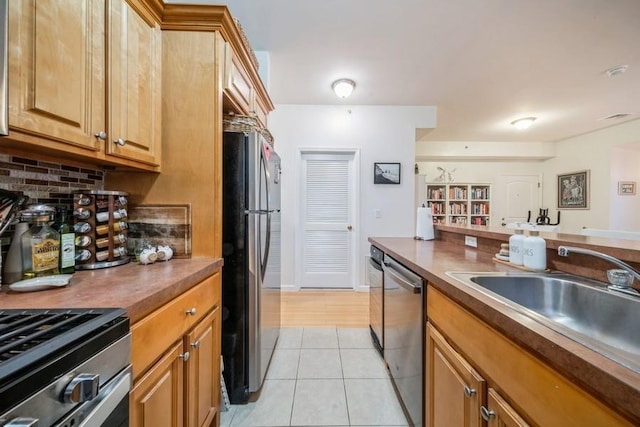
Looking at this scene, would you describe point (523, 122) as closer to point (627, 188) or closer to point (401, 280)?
point (627, 188)

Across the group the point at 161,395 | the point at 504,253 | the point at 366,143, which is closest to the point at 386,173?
the point at 366,143

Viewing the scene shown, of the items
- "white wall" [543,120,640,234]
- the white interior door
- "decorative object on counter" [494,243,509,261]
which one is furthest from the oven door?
the white interior door

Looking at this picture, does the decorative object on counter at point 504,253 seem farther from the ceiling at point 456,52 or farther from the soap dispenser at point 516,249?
the ceiling at point 456,52

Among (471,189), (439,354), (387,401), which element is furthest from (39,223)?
(471,189)

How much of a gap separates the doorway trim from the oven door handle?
3.14 meters

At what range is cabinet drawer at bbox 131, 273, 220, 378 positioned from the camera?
0.76 metres

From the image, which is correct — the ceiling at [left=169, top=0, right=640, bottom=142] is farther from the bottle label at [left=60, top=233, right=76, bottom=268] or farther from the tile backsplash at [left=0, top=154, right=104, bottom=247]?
the bottle label at [left=60, top=233, right=76, bottom=268]

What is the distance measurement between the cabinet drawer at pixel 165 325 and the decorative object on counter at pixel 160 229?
29 cm

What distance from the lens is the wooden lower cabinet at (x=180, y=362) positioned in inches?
30.8

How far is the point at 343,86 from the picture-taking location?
10.4ft

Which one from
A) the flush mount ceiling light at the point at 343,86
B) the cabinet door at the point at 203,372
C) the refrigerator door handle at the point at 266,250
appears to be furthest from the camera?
the flush mount ceiling light at the point at 343,86

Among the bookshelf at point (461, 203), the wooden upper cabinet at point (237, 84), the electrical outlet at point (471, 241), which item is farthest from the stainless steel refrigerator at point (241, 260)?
the bookshelf at point (461, 203)

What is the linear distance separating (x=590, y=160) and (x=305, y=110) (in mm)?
5405

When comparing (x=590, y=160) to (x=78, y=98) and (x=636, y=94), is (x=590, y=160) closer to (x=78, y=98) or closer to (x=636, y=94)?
(x=636, y=94)
